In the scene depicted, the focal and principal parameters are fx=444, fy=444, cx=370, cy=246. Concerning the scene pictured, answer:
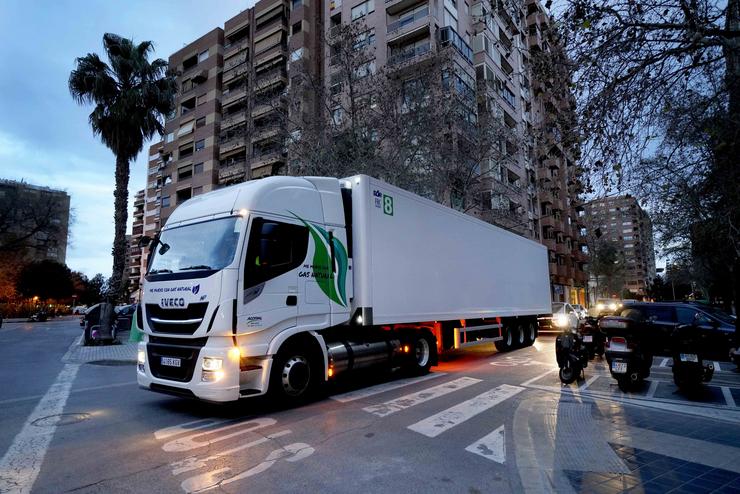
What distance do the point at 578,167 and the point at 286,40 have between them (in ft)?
151

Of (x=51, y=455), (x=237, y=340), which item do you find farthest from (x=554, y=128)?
(x=51, y=455)

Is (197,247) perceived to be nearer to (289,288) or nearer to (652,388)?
(289,288)

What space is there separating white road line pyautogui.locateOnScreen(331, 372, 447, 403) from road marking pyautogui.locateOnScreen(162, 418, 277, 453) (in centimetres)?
154

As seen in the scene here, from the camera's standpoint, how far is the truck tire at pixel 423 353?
30.2 feet

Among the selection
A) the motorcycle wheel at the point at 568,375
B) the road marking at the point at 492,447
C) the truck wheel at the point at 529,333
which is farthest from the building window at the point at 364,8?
the road marking at the point at 492,447

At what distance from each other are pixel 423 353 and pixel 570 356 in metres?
2.91

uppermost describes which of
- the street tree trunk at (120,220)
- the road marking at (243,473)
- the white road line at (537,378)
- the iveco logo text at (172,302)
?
the street tree trunk at (120,220)

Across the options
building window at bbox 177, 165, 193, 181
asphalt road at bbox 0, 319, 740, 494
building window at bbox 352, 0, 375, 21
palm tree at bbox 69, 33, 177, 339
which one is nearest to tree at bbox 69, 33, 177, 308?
palm tree at bbox 69, 33, 177, 339

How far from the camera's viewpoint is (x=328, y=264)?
7.29 m

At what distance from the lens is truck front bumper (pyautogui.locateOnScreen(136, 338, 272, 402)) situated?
5.71 meters

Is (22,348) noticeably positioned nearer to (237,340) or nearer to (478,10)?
(237,340)

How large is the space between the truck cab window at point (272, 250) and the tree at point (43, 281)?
58503mm

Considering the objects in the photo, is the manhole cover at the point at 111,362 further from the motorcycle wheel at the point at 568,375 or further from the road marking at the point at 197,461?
the motorcycle wheel at the point at 568,375

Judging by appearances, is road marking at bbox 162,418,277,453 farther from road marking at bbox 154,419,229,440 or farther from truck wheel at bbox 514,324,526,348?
truck wheel at bbox 514,324,526,348
